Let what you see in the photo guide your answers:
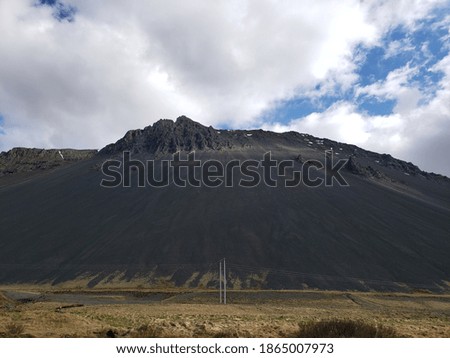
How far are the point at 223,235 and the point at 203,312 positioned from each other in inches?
1415

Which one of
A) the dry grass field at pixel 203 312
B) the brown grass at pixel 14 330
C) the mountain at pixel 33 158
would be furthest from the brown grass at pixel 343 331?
the mountain at pixel 33 158

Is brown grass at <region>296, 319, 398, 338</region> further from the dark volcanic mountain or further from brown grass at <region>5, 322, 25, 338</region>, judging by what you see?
the dark volcanic mountain

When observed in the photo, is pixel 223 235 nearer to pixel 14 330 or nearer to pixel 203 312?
pixel 203 312

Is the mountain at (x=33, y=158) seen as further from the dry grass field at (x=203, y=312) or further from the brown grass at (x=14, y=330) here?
the brown grass at (x=14, y=330)

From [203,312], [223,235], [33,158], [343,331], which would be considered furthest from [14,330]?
[33,158]

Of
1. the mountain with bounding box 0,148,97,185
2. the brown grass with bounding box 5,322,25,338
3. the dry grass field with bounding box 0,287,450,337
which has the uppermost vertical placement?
the mountain with bounding box 0,148,97,185

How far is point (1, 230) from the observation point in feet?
221

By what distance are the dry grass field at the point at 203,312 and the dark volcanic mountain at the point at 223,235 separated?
220 inches

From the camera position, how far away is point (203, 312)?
22016 millimetres

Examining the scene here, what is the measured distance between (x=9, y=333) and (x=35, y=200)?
256 feet

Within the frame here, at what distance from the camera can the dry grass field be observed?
12164 mm

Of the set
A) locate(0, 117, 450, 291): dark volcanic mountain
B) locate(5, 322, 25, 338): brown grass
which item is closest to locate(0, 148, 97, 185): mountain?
locate(0, 117, 450, 291): dark volcanic mountain

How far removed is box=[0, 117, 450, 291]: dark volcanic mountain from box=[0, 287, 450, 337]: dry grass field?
5.59 metres
